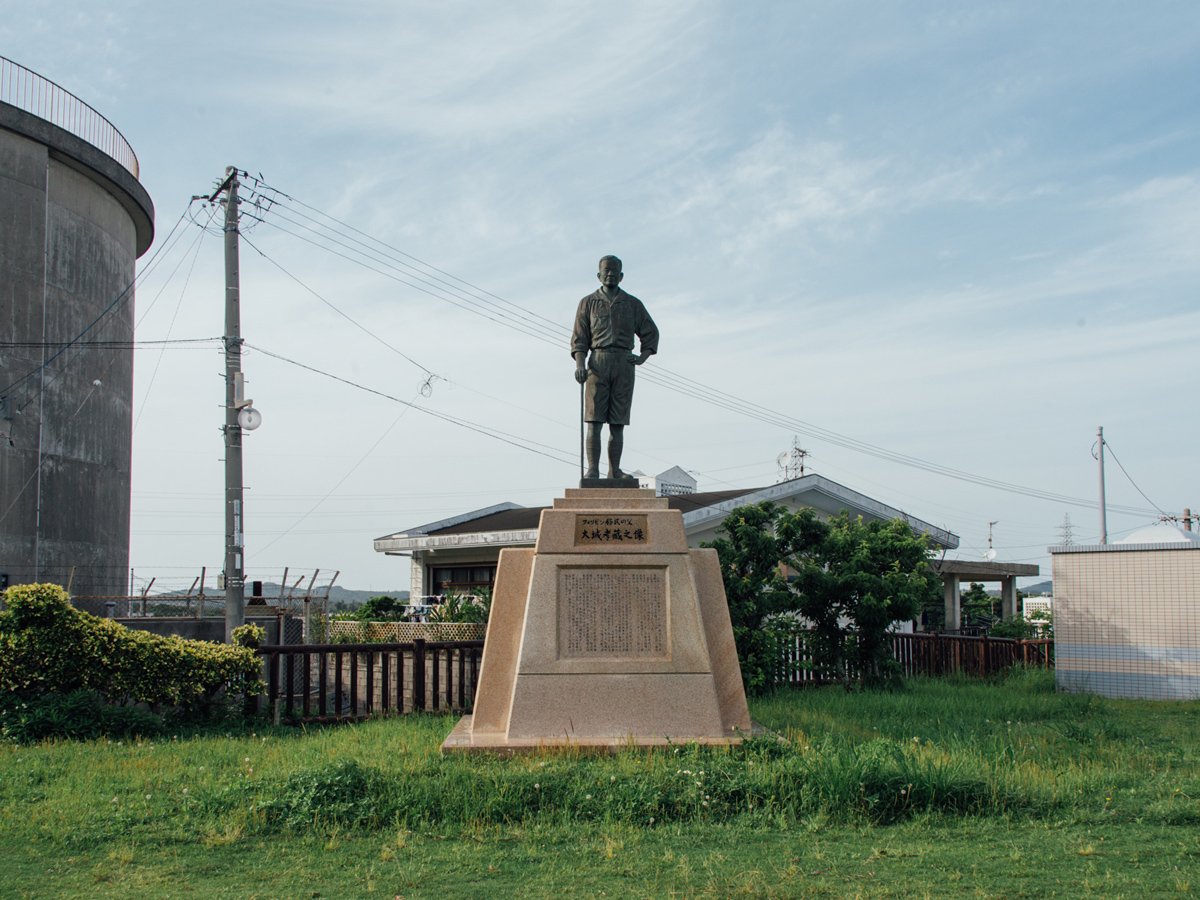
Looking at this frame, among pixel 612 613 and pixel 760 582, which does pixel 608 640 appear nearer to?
pixel 612 613

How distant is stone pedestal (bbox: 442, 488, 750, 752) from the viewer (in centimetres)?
758

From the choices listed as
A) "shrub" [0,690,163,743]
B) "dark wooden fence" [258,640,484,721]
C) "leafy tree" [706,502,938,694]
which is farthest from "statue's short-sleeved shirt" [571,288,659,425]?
"shrub" [0,690,163,743]

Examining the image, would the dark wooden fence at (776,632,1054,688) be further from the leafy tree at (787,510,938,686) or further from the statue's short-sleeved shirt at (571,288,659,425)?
the statue's short-sleeved shirt at (571,288,659,425)

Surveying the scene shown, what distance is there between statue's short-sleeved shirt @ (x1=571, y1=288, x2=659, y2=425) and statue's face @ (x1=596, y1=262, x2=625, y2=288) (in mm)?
109

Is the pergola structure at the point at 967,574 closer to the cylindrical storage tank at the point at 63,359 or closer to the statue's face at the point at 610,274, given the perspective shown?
the statue's face at the point at 610,274

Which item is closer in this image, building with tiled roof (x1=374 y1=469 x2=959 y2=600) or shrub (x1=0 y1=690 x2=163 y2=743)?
shrub (x1=0 y1=690 x2=163 y2=743)

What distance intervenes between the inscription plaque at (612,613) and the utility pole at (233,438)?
717cm

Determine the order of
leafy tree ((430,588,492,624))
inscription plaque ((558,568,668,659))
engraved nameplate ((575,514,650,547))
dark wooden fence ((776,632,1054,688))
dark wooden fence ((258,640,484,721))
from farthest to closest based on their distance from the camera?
leafy tree ((430,588,492,624)) → dark wooden fence ((776,632,1054,688)) → dark wooden fence ((258,640,484,721)) → engraved nameplate ((575,514,650,547)) → inscription plaque ((558,568,668,659))

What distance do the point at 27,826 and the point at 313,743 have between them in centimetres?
263

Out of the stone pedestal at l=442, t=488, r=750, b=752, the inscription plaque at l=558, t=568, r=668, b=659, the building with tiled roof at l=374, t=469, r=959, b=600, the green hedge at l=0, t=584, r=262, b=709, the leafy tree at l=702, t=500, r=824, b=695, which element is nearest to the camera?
the stone pedestal at l=442, t=488, r=750, b=752

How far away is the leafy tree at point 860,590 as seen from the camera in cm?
1210

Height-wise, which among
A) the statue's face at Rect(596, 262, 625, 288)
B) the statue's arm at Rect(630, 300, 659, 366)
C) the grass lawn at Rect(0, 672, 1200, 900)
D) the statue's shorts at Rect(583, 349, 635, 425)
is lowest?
the grass lawn at Rect(0, 672, 1200, 900)

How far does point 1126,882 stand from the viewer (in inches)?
170

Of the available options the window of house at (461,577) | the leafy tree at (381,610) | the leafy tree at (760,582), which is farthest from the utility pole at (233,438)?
the window of house at (461,577)
